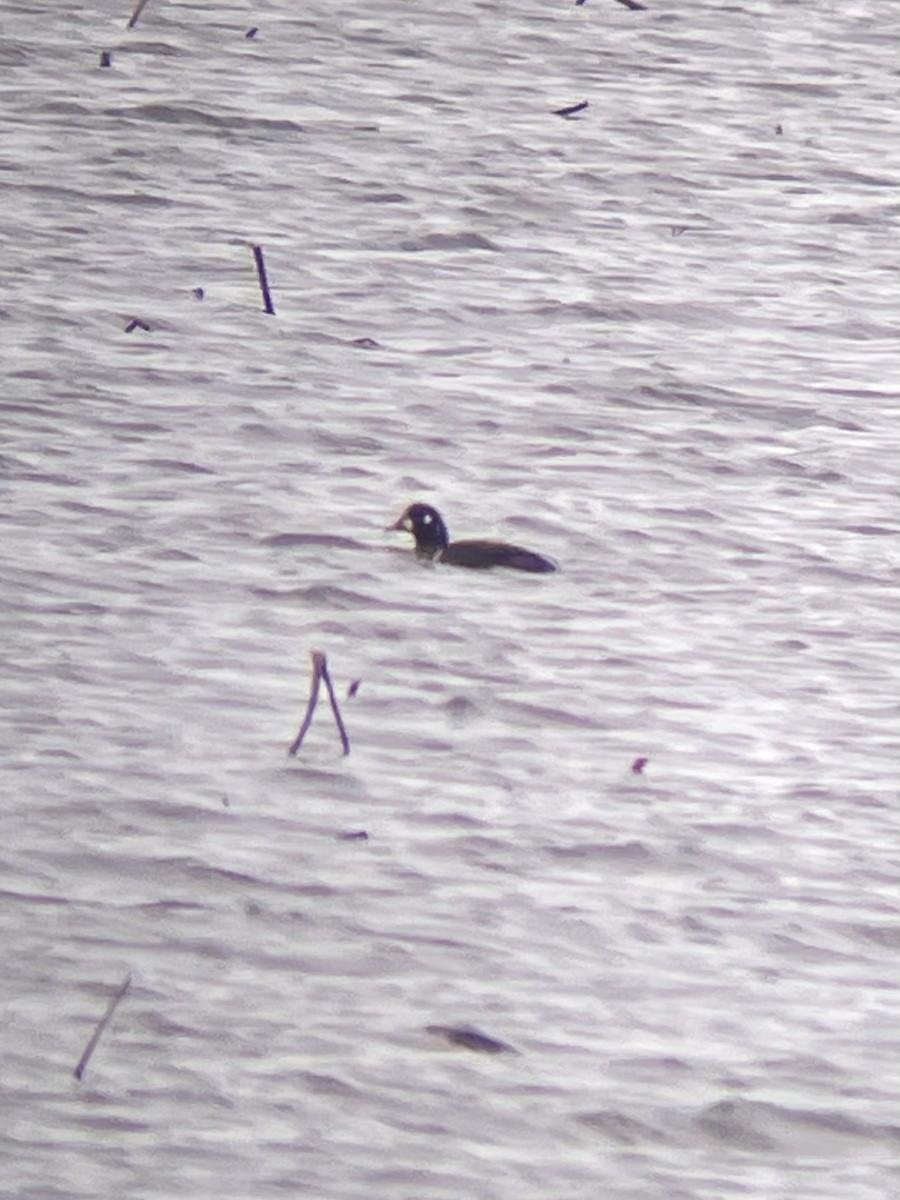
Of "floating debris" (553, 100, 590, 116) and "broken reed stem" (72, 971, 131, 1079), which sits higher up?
"broken reed stem" (72, 971, 131, 1079)

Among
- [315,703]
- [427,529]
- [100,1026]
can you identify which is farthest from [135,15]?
[100,1026]

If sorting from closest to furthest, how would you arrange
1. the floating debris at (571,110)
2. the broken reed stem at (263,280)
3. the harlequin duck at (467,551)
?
the harlequin duck at (467,551) < the broken reed stem at (263,280) < the floating debris at (571,110)

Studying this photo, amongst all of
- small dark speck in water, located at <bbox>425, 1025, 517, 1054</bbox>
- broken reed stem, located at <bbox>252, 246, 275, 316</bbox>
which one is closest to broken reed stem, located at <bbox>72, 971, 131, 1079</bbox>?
small dark speck in water, located at <bbox>425, 1025, 517, 1054</bbox>

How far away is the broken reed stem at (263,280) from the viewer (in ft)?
9.43

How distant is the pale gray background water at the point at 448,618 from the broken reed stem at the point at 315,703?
0.02 metres

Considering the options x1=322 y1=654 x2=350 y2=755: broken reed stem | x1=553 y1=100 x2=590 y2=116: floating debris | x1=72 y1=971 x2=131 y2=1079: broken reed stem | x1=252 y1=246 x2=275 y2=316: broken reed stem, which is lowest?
x1=553 y1=100 x2=590 y2=116: floating debris

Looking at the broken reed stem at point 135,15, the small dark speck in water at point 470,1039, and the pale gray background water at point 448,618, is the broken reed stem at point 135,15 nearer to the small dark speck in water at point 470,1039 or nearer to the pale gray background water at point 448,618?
the pale gray background water at point 448,618

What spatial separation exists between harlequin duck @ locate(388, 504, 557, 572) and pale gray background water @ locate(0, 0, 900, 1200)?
0.03 m

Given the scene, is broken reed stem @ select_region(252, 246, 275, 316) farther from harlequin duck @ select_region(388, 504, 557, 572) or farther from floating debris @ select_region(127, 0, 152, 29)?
floating debris @ select_region(127, 0, 152, 29)

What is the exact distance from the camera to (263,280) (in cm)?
291

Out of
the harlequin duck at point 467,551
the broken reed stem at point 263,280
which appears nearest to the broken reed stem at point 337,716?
the harlequin duck at point 467,551

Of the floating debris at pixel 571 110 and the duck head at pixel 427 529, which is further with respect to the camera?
the floating debris at pixel 571 110

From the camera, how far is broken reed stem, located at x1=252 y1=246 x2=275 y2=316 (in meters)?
2.87

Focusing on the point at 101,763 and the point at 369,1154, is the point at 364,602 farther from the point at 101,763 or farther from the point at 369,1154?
the point at 369,1154
